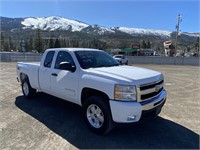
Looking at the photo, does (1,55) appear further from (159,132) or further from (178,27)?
(178,27)

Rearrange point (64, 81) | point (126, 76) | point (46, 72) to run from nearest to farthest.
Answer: point (126, 76), point (64, 81), point (46, 72)

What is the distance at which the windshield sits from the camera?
5.19 m

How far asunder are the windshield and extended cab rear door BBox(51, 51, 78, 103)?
0.24 m

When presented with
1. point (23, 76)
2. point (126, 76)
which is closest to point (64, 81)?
point (126, 76)

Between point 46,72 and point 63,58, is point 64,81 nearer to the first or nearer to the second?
point 63,58

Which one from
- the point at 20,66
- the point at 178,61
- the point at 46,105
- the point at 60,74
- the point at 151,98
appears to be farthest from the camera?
the point at 178,61

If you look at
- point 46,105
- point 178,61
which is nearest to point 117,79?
point 46,105

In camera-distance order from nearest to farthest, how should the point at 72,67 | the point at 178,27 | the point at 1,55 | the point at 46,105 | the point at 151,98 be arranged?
the point at 151,98 → the point at 72,67 → the point at 46,105 → the point at 1,55 → the point at 178,27

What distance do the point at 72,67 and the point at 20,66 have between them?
368 centimetres

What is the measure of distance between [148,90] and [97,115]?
1.24 m

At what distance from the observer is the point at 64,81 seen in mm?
5324

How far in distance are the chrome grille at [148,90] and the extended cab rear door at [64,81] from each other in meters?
1.60

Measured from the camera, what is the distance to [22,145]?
4.04m

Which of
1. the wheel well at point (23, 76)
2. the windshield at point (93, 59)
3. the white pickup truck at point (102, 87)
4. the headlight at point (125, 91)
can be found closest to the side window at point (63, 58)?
the white pickup truck at point (102, 87)
